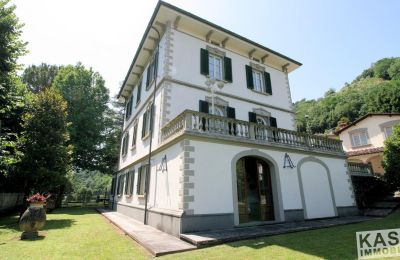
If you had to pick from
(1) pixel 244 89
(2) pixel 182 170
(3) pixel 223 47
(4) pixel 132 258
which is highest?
(3) pixel 223 47

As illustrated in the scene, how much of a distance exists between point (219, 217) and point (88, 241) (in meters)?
4.73

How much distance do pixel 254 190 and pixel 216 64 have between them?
316 inches

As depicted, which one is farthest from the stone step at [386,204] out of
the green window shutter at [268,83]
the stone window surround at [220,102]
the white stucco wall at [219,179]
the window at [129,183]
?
the window at [129,183]

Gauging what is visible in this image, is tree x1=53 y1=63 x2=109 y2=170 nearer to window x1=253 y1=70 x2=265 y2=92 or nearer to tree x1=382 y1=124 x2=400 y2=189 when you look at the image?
window x1=253 y1=70 x2=265 y2=92

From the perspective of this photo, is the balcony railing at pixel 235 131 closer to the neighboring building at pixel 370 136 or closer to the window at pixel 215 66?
the window at pixel 215 66

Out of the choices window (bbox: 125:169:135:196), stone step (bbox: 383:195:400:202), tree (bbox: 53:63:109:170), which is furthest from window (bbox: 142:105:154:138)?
stone step (bbox: 383:195:400:202)

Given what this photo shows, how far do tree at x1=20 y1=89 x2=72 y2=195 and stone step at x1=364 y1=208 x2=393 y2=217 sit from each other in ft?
60.7

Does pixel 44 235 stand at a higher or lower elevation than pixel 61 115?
lower

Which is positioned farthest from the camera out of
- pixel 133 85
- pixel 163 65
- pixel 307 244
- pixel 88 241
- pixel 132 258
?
pixel 133 85

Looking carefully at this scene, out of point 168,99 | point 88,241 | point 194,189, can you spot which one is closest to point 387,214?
point 194,189

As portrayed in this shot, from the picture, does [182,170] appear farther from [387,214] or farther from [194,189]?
[387,214]

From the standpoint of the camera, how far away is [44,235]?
873cm

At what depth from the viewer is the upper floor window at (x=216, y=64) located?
13477 millimetres

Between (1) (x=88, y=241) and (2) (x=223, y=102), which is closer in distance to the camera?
(1) (x=88, y=241)
